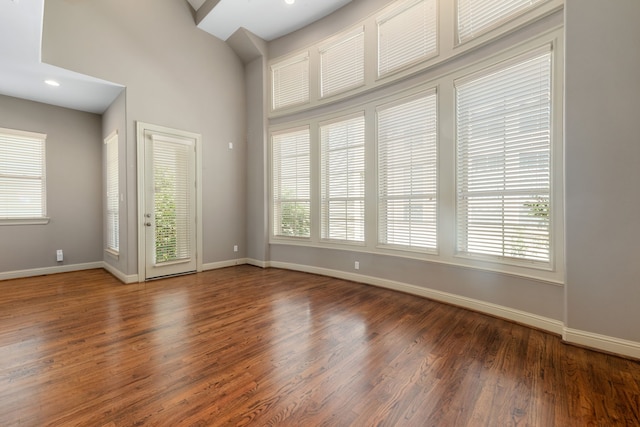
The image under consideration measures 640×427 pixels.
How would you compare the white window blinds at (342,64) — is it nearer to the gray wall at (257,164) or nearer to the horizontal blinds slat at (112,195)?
the gray wall at (257,164)

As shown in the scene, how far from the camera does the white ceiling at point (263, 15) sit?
14.8 feet

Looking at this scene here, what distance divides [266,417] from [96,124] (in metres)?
6.38

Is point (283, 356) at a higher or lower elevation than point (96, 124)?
lower

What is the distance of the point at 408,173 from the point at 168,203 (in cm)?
392

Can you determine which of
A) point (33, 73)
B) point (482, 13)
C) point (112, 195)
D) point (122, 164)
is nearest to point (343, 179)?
point (482, 13)

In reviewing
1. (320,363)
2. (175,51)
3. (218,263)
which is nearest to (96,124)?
(175,51)

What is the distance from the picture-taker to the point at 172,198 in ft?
15.7

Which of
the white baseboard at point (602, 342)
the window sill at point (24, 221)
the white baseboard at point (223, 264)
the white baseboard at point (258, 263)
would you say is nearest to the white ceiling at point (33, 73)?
the window sill at point (24, 221)

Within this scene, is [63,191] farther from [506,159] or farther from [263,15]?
[506,159]

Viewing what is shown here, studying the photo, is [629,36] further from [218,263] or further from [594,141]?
[218,263]

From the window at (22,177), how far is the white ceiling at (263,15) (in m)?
3.61

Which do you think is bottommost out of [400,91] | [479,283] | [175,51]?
[479,283]

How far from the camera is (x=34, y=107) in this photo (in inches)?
189

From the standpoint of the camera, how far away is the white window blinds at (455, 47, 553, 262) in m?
2.72
